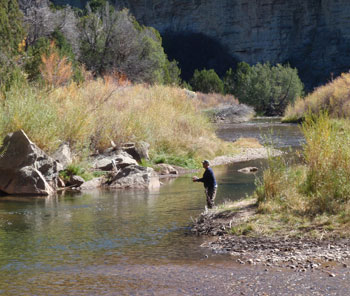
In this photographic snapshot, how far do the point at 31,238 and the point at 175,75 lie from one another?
46.1 meters

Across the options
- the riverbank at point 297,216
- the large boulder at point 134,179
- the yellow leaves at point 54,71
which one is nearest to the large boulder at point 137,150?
the large boulder at point 134,179

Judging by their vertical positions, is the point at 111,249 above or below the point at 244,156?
above

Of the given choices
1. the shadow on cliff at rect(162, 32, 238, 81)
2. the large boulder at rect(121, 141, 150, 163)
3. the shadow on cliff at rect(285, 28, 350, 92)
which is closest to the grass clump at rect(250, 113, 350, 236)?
the large boulder at rect(121, 141, 150, 163)

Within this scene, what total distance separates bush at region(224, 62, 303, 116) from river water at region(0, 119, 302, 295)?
143ft

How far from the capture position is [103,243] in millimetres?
9766

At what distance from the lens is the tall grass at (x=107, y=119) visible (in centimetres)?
1767

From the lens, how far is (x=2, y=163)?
52.2ft

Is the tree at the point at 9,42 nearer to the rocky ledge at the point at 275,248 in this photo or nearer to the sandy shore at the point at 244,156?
the sandy shore at the point at 244,156

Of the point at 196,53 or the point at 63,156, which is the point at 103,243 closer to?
the point at 63,156

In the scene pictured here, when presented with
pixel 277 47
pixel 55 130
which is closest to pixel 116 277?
pixel 55 130

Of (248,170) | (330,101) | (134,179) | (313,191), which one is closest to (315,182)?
(313,191)

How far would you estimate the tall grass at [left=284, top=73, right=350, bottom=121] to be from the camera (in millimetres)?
35416

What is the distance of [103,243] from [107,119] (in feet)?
36.9

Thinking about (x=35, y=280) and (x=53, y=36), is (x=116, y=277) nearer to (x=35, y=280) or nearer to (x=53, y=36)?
(x=35, y=280)
